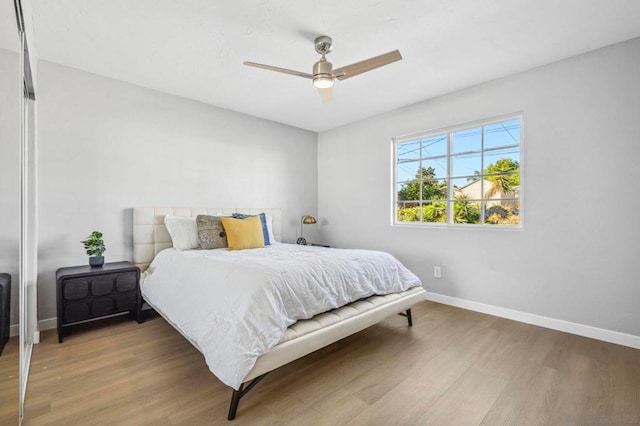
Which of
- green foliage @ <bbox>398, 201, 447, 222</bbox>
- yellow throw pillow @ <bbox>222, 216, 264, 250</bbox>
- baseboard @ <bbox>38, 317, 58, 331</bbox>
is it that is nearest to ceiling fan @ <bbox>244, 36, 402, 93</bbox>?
yellow throw pillow @ <bbox>222, 216, 264, 250</bbox>

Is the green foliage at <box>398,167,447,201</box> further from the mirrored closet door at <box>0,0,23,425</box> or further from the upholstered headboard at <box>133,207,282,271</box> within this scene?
the mirrored closet door at <box>0,0,23,425</box>

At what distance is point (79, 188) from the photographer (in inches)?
116

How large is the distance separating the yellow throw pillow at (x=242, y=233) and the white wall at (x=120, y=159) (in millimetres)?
834

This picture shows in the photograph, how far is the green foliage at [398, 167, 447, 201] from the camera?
3773mm

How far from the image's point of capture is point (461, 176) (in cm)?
355

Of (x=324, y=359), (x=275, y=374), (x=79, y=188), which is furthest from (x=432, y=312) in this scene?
(x=79, y=188)

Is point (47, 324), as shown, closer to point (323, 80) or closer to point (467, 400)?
point (323, 80)

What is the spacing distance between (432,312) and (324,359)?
5.24 ft

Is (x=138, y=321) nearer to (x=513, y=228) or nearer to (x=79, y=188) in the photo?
(x=79, y=188)

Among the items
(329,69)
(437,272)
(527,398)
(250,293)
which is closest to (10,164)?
(250,293)

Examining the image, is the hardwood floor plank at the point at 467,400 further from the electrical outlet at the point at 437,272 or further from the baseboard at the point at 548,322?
the electrical outlet at the point at 437,272

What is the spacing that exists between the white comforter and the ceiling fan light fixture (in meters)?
1.34

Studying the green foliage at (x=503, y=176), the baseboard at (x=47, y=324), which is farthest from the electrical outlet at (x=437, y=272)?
the baseboard at (x=47, y=324)

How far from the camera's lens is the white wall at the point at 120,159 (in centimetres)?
282
